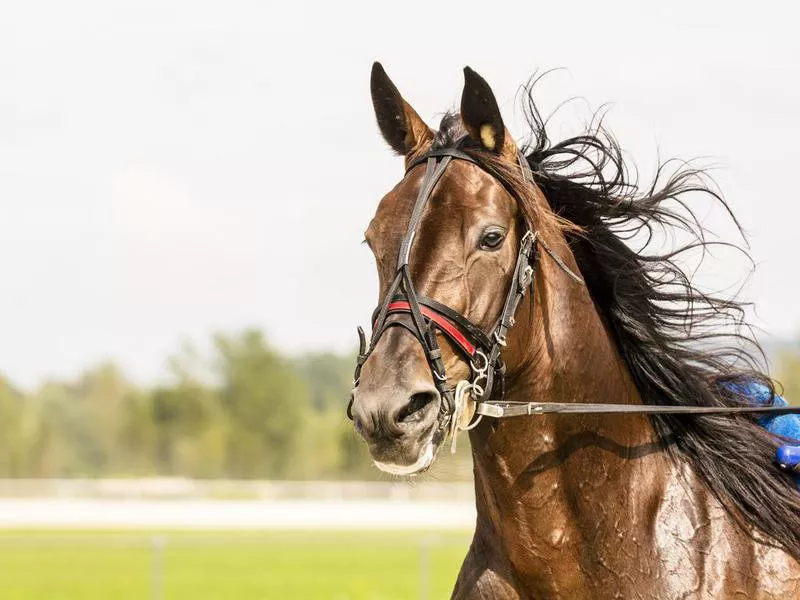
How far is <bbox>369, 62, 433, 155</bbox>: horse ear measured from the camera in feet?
15.1

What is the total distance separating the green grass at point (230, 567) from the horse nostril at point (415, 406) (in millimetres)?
13731

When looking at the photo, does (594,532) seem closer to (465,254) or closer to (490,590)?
(490,590)

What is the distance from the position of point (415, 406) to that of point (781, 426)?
1.99 metres

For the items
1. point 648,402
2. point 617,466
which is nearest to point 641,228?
point 648,402

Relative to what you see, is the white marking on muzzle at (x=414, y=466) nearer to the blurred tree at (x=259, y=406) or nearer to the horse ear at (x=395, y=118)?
the horse ear at (x=395, y=118)

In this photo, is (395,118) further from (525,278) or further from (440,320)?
(440,320)

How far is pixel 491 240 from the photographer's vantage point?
405cm

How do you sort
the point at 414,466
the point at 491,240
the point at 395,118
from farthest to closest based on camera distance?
the point at 395,118 → the point at 491,240 → the point at 414,466

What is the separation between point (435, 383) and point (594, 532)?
97 cm

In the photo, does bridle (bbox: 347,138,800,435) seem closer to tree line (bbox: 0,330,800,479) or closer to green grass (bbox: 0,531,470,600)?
green grass (bbox: 0,531,470,600)

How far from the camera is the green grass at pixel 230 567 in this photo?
1984cm

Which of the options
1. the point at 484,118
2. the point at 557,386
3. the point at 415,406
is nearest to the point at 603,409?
the point at 557,386

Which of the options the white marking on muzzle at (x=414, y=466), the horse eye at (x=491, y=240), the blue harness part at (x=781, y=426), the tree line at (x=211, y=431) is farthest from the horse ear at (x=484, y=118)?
the tree line at (x=211, y=431)

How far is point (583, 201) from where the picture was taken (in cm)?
478
